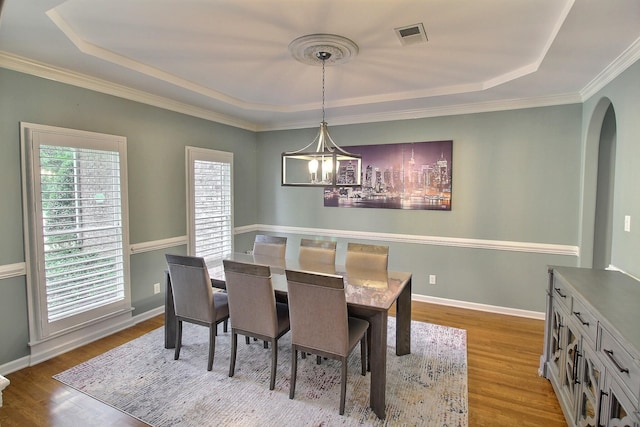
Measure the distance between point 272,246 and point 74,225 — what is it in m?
1.91

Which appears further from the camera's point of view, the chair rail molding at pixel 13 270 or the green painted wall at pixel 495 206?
the green painted wall at pixel 495 206

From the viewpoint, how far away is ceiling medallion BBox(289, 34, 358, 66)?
8.29ft

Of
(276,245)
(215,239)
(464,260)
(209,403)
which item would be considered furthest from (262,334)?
(464,260)

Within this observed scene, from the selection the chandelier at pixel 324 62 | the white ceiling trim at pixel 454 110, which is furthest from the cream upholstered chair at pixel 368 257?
the white ceiling trim at pixel 454 110

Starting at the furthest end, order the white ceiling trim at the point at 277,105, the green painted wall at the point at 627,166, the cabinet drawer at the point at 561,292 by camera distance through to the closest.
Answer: the green painted wall at the point at 627,166
the white ceiling trim at the point at 277,105
the cabinet drawer at the point at 561,292

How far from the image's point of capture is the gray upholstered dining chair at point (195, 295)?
9.23ft

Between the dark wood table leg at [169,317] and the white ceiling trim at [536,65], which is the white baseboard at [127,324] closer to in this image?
the dark wood table leg at [169,317]

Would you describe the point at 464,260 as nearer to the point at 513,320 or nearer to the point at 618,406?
the point at 513,320

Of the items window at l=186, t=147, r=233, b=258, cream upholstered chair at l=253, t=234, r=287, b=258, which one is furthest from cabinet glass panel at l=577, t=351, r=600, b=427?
window at l=186, t=147, r=233, b=258

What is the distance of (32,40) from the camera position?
8.04 feet

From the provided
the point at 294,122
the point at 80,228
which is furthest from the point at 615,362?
the point at 294,122

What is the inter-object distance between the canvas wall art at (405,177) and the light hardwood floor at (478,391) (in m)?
1.68

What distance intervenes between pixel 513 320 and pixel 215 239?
3.90m

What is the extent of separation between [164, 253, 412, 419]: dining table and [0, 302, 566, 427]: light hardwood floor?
0.61 metres
